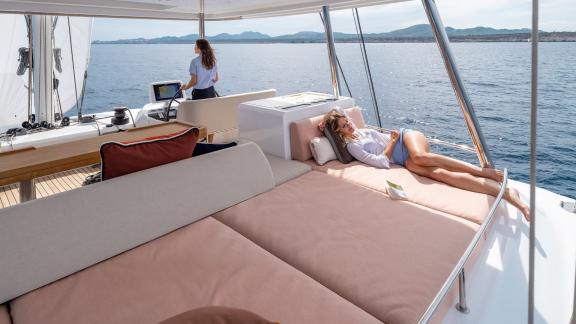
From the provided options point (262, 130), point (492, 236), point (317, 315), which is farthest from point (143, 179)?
point (492, 236)

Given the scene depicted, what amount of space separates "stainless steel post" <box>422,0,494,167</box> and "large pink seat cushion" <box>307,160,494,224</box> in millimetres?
480

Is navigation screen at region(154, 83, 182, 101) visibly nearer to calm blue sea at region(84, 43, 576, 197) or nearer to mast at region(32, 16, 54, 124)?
mast at region(32, 16, 54, 124)

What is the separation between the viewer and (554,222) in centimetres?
210

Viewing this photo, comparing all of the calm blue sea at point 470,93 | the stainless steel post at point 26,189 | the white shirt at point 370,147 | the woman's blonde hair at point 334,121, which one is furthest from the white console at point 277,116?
the calm blue sea at point 470,93

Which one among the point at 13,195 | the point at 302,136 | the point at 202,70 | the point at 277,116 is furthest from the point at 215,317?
the point at 202,70

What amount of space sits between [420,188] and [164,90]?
4197mm

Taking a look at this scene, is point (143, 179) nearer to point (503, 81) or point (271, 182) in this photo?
point (271, 182)

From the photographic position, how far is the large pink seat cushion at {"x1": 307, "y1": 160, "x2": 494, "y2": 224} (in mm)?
2049

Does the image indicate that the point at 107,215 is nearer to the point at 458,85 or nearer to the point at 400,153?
the point at 400,153


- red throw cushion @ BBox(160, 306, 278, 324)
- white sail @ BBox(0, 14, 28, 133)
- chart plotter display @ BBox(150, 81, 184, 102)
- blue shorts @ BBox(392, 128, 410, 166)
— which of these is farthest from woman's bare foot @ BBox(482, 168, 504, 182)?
white sail @ BBox(0, 14, 28, 133)

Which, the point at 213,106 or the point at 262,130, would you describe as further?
the point at 213,106

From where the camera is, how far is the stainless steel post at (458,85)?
8.34ft

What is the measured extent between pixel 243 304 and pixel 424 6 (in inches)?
99.2

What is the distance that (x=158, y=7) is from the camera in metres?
4.38
